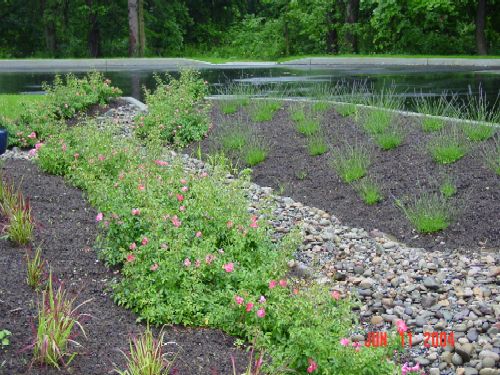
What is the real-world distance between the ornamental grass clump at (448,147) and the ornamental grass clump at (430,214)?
0.80 metres

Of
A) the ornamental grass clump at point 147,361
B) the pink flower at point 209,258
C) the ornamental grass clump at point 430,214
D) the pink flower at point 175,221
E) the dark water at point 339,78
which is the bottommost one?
the dark water at point 339,78

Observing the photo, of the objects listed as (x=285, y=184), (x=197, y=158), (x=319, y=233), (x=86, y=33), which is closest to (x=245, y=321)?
(x=319, y=233)

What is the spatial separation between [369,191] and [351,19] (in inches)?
835

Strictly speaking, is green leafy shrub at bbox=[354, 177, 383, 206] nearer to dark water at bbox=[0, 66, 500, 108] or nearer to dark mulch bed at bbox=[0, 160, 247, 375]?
dark mulch bed at bbox=[0, 160, 247, 375]

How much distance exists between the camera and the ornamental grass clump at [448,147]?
711 centimetres

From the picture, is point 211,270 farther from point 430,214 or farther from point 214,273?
point 430,214

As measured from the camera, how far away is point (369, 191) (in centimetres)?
681

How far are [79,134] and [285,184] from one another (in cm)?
221

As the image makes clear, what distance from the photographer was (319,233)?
6387mm

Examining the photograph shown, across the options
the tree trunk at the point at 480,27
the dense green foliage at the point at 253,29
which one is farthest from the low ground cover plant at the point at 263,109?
the tree trunk at the point at 480,27

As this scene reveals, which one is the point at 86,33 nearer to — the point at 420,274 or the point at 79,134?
the point at 79,134

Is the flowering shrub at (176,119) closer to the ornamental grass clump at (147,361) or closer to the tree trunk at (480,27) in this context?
the ornamental grass clump at (147,361)

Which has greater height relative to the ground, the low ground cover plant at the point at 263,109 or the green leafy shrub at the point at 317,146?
the low ground cover plant at the point at 263,109

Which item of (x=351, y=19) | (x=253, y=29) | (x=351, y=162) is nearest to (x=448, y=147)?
(x=351, y=162)
